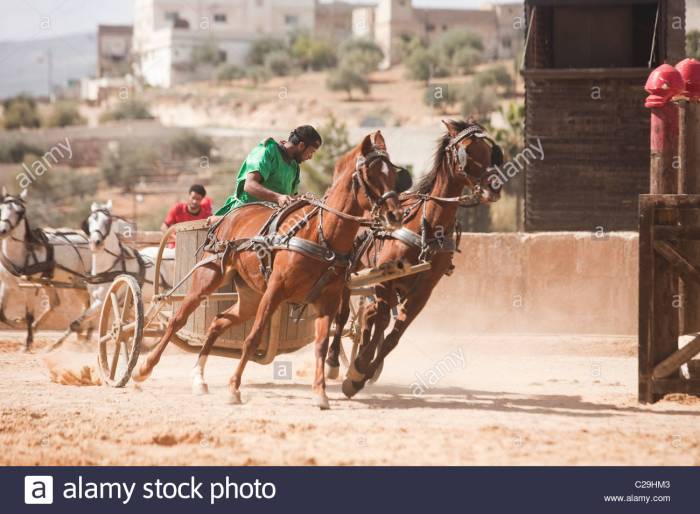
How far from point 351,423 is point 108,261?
7.51 metres

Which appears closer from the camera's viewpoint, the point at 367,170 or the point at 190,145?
the point at 367,170

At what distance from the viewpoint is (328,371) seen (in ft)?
43.3

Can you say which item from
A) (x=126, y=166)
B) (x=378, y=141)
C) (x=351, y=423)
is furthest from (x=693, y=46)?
(x=126, y=166)

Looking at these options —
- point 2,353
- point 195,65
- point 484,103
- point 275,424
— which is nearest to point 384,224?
point 275,424

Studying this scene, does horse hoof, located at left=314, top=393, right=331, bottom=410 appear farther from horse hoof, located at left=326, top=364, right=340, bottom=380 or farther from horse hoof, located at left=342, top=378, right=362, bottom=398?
horse hoof, located at left=326, top=364, right=340, bottom=380

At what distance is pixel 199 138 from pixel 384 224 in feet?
229

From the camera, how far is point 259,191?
11.3 metres

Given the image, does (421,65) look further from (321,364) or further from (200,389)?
(321,364)

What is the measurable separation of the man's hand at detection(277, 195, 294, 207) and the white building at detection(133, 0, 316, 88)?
10146cm

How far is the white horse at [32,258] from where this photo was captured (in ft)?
56.3

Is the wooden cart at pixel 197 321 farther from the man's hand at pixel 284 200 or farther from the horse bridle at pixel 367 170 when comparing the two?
the horse bridle at pixel 367 170

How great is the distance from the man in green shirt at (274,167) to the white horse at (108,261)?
15.2 feet

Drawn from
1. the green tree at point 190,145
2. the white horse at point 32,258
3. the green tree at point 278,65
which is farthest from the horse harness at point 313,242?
the green tree at point 278,65

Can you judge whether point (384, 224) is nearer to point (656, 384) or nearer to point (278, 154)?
point (278, 154)
